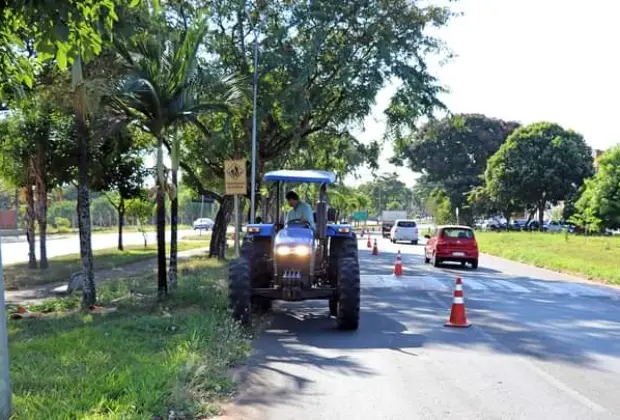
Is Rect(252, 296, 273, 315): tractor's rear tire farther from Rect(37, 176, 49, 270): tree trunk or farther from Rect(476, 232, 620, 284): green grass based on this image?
Rect(37, 176, 49, 270): tree trunk

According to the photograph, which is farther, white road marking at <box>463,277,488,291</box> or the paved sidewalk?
white road marking at <box>463,277,488,291</box>

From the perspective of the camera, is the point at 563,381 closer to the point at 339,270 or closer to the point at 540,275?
the point at 339,270

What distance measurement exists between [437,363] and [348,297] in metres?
2.40

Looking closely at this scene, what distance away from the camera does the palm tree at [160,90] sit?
12646 mm

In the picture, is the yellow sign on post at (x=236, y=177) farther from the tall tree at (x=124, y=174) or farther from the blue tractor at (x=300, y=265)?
the tall tree at (x=124, y=174)

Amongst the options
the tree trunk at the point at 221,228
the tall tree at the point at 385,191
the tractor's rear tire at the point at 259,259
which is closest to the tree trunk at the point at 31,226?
the tree trunk at the point at 221,228

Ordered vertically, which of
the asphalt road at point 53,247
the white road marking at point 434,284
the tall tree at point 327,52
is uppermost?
the tall tree at point 327,52

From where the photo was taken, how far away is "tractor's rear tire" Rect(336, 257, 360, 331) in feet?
34.6

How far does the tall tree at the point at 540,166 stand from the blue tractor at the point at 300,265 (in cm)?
4789

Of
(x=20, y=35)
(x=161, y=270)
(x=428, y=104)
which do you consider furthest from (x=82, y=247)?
(x=428, y=104)

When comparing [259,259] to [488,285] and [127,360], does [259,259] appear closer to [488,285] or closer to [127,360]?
[127,360]

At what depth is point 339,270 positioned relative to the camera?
10992mm

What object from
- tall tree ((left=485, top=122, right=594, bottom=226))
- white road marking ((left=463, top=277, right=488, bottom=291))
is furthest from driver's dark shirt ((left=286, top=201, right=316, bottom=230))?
tall tree ((left=485, top=122, right=594, bottom=226))

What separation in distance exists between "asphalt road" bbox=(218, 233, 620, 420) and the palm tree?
12.8ft
